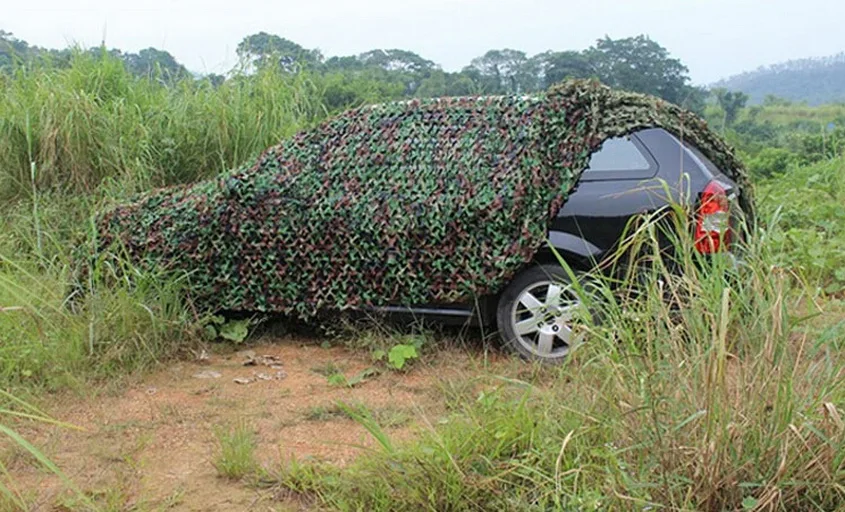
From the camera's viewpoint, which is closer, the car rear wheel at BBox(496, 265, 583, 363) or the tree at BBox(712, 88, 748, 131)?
the car rear wheel at BBox(496, 265, 583, 363)

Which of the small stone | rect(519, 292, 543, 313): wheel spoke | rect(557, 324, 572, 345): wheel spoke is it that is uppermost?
rect(519, 292, 543, 313): wheel spoke

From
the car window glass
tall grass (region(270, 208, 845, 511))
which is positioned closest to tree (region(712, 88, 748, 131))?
the car window glass

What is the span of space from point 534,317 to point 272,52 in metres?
5.38

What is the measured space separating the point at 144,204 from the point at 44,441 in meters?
2.14

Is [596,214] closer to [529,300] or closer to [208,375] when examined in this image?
[529,300]

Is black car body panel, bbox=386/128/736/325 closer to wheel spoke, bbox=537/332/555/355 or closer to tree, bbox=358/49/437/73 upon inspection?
wheel spoke, bbox=537/332/555/355

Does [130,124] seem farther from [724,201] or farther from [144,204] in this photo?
[724,201]

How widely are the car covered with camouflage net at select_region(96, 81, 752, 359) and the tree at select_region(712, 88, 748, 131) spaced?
798 millimetres

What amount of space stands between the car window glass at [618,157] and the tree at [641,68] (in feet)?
1.80

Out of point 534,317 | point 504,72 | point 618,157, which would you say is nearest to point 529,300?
point 534,317

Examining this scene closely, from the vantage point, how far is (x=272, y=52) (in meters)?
9.12

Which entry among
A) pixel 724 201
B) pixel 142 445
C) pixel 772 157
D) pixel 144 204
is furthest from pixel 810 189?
pixel 142 445

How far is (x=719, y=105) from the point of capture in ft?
22.1

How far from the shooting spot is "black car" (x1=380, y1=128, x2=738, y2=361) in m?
4.80
